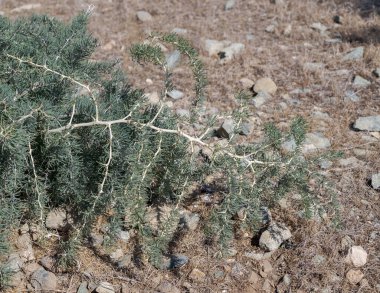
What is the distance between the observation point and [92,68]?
350 cm

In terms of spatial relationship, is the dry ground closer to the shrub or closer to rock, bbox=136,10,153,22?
rock, bbox=136,10,153,22

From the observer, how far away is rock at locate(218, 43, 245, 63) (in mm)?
5621

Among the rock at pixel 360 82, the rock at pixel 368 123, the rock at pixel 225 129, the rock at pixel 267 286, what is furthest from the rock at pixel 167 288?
the rock at pixel 360 82

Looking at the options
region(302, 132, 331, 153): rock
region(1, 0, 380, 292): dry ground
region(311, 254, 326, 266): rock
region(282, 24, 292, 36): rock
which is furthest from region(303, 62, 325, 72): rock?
region(311, 254, 326, 266): rock

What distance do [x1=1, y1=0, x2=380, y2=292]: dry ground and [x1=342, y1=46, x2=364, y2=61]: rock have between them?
8cm

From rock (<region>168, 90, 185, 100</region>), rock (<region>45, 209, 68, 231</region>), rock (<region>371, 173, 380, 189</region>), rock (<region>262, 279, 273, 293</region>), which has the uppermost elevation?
rock (<region>45, 209, 68, 231</region>)

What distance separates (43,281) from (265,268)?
1.20 m

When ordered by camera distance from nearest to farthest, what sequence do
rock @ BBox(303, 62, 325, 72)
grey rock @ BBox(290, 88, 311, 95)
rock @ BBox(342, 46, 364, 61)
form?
grey rock @ BBox(290, 88, 311, 95), rock @ BBox(303, 62, 325, 72), rock @ BBox(342, 46, 364, 61)

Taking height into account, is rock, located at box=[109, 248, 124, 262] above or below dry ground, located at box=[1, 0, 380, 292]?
above

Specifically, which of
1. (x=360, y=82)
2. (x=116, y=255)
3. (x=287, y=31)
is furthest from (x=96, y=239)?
A: (x=287, y=31)

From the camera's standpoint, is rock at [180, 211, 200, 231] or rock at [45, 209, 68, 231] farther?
rock at [180, 211, 200, 231]

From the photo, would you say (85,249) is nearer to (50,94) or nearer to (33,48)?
(50,94)

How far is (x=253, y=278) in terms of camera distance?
3117mm

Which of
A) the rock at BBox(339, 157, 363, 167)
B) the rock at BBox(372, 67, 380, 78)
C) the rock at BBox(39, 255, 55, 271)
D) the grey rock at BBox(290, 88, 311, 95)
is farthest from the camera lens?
the rock at BBox(372, 67, 380, 78)
